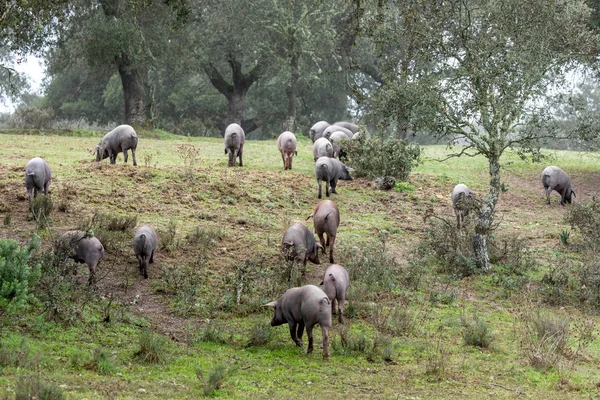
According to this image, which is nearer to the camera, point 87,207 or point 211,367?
point 211,367

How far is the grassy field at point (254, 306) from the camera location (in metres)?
9.04

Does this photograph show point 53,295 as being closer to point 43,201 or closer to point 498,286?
point 43,201

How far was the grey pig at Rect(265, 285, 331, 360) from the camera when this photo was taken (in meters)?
10.0

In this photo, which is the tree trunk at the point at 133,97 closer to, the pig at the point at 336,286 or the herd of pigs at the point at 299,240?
the herd of pigs at the point at 299,240

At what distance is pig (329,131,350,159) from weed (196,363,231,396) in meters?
17.8

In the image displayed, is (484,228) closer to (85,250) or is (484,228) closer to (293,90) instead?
→ (85,250)

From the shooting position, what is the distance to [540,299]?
1426 cm

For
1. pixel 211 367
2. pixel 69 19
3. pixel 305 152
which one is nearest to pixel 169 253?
pixel 211 367

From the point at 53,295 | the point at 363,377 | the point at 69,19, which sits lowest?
the point at 363,377

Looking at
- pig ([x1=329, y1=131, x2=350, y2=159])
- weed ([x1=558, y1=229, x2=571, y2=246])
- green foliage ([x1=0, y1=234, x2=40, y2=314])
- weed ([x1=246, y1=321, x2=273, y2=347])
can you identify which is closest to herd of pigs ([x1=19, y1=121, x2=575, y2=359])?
weed ([x1=246, y1=321, x2=273, y2=347])

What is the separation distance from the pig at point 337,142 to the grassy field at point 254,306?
3.13 m

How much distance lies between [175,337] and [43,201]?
19.0 ft

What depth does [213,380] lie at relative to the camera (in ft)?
27.3

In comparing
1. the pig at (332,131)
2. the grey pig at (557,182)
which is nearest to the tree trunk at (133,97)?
the pig at (332,131)
